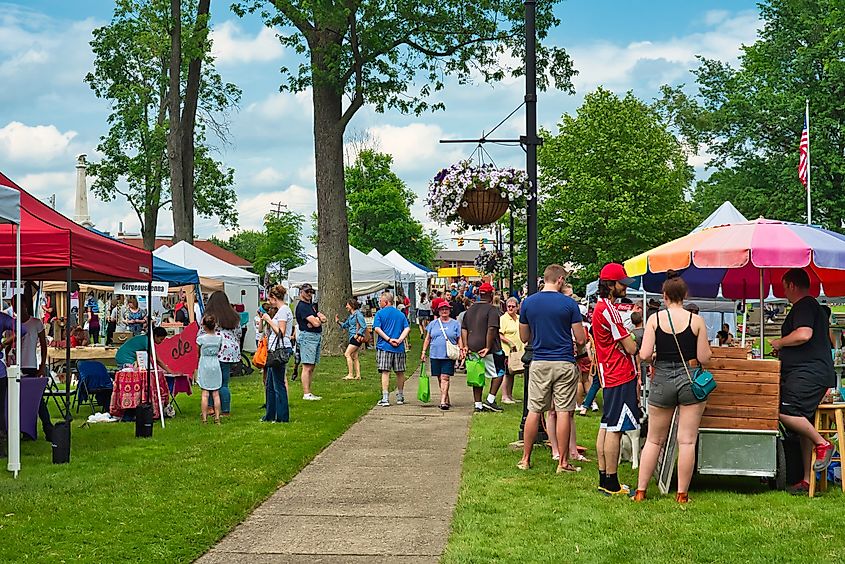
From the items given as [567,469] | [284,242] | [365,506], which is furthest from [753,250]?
[284,242]

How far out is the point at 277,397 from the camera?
13.9m

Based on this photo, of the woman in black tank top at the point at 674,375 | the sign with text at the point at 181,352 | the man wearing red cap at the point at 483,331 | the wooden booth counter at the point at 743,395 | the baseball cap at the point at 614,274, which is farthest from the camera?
the man wearing red cap at the point at 483,331

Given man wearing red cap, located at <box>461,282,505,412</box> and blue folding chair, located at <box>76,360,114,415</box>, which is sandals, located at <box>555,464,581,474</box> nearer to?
man wearing red cap, located at <box>461,282,505,412</box>

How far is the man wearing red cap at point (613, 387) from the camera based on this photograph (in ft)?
28.2

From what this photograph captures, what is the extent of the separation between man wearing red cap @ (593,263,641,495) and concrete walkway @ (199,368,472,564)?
4.41 ft

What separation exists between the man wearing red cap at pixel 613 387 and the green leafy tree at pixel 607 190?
141ft

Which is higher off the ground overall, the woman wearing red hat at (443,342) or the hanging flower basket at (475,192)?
the hanging flower basket at (475,192)

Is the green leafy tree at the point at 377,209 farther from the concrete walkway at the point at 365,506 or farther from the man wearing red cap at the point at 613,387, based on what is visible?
the man wearing red cap at the point at 613,387

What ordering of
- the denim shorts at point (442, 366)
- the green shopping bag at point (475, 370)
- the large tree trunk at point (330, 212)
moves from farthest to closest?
the large tree trunk at point (330, 212) → the denim shorts at point (442, 366) → the green shopping bag at point (475, 370)

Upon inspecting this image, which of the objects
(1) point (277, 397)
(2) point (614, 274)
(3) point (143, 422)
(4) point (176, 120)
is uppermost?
(4) point (176, 120)

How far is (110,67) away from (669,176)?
94.6 ft

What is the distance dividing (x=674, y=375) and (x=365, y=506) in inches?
106

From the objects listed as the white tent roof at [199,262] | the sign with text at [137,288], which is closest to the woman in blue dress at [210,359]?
the sign with text at [137,288]

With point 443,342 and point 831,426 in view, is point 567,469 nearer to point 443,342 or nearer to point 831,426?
point 831,426
